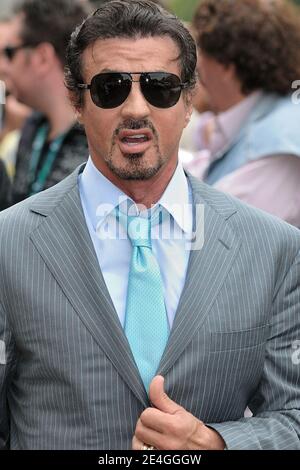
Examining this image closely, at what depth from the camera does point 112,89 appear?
3.02 meters

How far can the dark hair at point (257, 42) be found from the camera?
16.7ft

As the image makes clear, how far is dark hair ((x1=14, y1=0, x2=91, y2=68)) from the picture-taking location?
5.61m

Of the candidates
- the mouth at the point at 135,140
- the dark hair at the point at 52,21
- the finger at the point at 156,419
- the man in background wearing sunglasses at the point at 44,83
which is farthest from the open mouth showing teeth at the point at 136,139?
the dark hair at the point at 52,21

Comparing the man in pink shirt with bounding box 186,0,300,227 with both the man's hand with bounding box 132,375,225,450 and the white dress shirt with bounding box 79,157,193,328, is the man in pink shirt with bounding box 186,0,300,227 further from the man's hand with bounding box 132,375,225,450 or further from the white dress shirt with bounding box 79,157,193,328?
the man's hand with bounding box 132,375,225,450

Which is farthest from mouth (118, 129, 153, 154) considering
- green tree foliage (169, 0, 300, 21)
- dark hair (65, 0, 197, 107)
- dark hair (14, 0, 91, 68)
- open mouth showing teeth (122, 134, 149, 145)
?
green tree foliage (169, 0, 300, 21)

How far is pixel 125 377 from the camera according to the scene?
2920mm

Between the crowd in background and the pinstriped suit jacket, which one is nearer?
the pinstriped suit jacket

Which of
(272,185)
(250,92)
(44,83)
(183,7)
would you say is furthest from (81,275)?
(183,7)

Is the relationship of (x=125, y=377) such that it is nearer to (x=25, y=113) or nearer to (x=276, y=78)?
(x=276, y=78)

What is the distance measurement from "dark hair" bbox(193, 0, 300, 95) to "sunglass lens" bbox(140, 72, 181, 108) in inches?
81.9

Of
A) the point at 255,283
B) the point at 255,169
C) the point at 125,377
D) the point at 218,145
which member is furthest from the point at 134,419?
the point at 218,145

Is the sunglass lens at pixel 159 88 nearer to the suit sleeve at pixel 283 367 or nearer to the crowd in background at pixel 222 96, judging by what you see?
the suit sleeve at pixel 283 367

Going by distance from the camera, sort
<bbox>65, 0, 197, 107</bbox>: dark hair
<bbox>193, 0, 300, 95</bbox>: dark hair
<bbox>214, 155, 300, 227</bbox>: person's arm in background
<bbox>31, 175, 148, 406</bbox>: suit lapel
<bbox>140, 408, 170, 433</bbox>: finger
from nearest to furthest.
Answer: <bbox>140, 408, 170, 433</bbox>: finger < <bbox>31, 175, 148, 406</bbox>: suit lapel < <bbox>65, 0, 197, 107</bbox>: dark hair < <bbox>214, 155, 300, 227</bbox>: person's arm in background < <bbox>193, 0, 300, 95</bbox>: dark hair

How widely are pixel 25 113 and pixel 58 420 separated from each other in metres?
6.30
